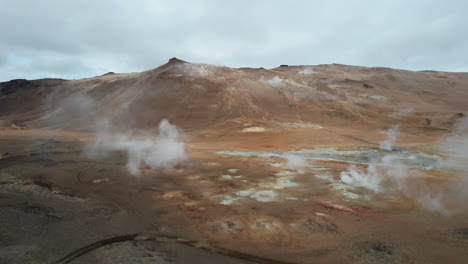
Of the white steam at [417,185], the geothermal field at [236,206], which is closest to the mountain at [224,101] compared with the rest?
the geothermal field at [236,206]

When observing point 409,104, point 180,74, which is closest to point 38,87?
point 180,74

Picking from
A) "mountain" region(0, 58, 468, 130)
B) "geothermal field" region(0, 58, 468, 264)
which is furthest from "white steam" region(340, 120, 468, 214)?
"mountain" region(0, 58, 468, 130)

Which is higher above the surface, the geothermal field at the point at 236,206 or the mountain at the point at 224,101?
the mountain at the point at 224,101

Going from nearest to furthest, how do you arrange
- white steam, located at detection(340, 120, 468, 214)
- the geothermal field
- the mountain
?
the geothermal field, white steam, located at detection(340, 120, 468, 214), the mountain

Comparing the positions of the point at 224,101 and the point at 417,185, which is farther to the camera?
the point at 224,101

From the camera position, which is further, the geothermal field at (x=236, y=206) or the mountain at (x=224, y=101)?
the mountain at (x=224, y=101)

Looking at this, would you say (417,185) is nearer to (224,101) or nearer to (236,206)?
(236,206)

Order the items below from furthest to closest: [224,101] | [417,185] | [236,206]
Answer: [224,101] → [417,185] → [236,206]

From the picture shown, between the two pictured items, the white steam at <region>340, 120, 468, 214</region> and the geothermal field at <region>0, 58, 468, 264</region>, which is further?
A: the white steam at <region>340, 120, 468, 214</region>

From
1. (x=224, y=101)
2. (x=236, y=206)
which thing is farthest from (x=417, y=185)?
(x=224, y=101)

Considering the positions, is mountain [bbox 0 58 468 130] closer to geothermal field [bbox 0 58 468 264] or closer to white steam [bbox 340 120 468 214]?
geothermal field [bbox 0 58 468 264]

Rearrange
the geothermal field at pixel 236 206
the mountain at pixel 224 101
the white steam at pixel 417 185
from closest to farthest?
the geothermal field at pixel 236 206
the white steam at pixel 417 185
the mountain at pixel 224 101

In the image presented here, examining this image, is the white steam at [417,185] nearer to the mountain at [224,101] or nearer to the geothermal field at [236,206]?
the geothermal field at [236,206]

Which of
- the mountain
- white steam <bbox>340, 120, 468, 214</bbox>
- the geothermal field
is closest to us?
the geothermal field
